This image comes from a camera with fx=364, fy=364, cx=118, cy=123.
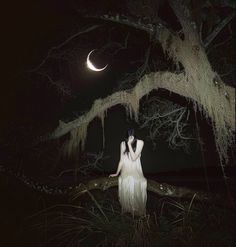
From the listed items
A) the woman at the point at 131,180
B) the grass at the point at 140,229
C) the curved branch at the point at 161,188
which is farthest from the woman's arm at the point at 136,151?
the grass at the point at 140,229

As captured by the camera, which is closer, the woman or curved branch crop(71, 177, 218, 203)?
the woman

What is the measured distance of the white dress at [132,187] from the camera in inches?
256

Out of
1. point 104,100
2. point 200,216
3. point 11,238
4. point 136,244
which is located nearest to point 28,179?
point 11,238

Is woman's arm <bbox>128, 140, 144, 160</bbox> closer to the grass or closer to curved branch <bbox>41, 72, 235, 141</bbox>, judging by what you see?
curved branch <bbox>41, 72, 235, 141</bbox>

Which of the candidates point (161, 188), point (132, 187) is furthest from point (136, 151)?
point (161, 188)

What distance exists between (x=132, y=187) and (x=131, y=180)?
5.0 inches

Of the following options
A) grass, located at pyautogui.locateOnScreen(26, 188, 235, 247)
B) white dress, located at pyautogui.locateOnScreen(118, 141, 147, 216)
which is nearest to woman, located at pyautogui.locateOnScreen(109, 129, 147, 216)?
white dress, located at pyautogui.locateOnScreen(118, 141, 147, 216)

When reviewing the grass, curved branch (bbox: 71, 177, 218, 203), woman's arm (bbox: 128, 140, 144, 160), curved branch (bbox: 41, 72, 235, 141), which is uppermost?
curved branch (bbox: 41, 72, 235, 141)

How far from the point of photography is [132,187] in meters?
6.49

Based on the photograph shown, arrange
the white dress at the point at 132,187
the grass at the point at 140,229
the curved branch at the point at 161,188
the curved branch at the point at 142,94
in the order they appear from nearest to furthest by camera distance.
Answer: the grass at the point at 140,229, the curved branch at the point at 142,94, the white dress at the point at 132,187, the curved branch at the point at 161,188

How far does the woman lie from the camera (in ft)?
21.4

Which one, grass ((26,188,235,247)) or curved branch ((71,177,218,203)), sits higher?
curved branch ((71,177,218,203))

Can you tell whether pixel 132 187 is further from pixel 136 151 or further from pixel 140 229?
pixel 140 229

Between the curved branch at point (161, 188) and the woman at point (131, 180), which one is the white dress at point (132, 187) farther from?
the curved branch at point (161, 188)
